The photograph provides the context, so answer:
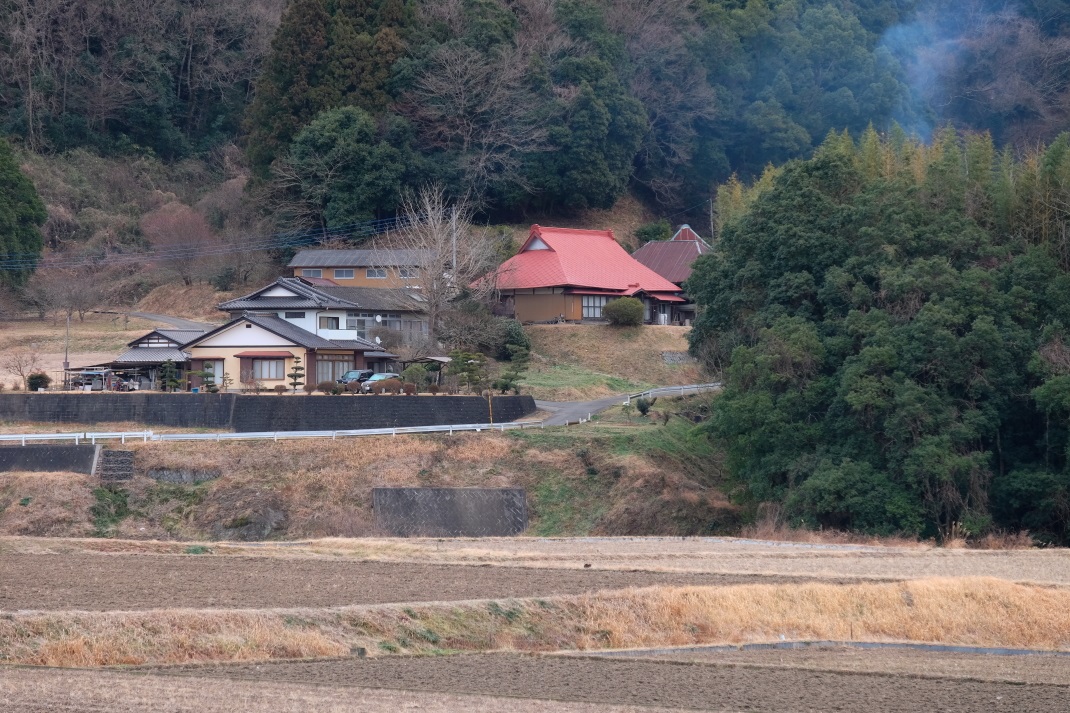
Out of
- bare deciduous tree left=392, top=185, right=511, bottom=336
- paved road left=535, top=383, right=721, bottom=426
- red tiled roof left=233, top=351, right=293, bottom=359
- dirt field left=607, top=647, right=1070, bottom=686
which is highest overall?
bare deciduous tree left=392, top=185, right=511, bottom=336

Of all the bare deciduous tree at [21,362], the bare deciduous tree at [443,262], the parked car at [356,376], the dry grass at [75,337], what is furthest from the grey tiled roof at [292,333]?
the bare deciduous tree at [21,362]

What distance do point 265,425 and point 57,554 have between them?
13620mm

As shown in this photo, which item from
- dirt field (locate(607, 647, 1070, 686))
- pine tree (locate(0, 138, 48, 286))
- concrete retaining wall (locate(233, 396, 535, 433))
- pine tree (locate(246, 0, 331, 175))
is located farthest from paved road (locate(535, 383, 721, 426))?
pine tree (locate(0, 138, 48, 286))

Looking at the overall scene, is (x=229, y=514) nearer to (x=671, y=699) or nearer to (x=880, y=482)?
(x=880, y=482)

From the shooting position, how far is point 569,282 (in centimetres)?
4941

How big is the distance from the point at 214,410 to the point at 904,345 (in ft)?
57.4

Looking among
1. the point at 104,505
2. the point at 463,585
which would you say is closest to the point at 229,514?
the point at 104,505

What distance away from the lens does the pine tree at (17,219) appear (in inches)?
1922

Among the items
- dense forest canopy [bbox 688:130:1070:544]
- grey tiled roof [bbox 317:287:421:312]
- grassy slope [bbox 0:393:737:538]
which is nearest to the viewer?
dense forest canopy [bbox 688:130:1070:544]

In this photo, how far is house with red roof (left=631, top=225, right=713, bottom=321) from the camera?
5531 cm

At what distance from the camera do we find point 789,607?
57.6 feet

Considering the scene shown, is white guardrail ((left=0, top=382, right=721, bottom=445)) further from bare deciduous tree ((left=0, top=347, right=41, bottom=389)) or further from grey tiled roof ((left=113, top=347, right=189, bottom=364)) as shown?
bare deciduous tree ((left=0, top=347, right=41, bottom=389))

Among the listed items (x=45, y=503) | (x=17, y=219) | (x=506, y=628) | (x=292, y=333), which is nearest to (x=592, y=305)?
(x=292, y=333)

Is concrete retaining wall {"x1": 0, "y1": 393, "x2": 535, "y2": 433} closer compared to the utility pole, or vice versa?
concrete retaining wall {"x1": 0, "y1": 393, "x2": 535, "y2": 433}
